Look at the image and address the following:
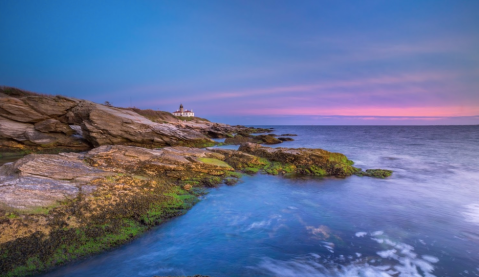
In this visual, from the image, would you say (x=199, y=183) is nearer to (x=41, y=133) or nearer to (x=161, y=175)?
(x=161, y=175)

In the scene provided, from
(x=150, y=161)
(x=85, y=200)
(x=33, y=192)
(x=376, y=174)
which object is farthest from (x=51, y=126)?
(x=376, y=174)

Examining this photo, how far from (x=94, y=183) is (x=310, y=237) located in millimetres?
8209

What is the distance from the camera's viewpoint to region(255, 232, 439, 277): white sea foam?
5973 mm

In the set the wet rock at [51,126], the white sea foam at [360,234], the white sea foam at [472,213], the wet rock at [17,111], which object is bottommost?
the white sea foam at [360,234]

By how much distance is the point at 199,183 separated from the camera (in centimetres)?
1241

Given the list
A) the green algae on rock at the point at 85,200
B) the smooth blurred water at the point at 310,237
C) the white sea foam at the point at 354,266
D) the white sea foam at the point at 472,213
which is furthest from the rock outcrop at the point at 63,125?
the white sea foam at the point at 472,213

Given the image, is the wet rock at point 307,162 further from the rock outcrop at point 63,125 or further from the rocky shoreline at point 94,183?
the rock outcrop at point 63,125

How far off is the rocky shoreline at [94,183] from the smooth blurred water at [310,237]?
0.60m

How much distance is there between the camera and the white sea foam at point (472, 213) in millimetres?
9047

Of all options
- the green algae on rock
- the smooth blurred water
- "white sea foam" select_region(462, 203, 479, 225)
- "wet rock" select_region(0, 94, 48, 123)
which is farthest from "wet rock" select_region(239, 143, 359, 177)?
"wet rock" select_region(0, 94, 48, 123)

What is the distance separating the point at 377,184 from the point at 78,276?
15.2 m

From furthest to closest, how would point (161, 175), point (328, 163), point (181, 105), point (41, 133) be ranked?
point (181, 105) → point (41, 133) → point (328, 163) → point (161, 175)

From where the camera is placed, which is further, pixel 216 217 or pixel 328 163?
pixel 328 163

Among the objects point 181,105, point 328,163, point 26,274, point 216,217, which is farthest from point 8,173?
point 181,105
